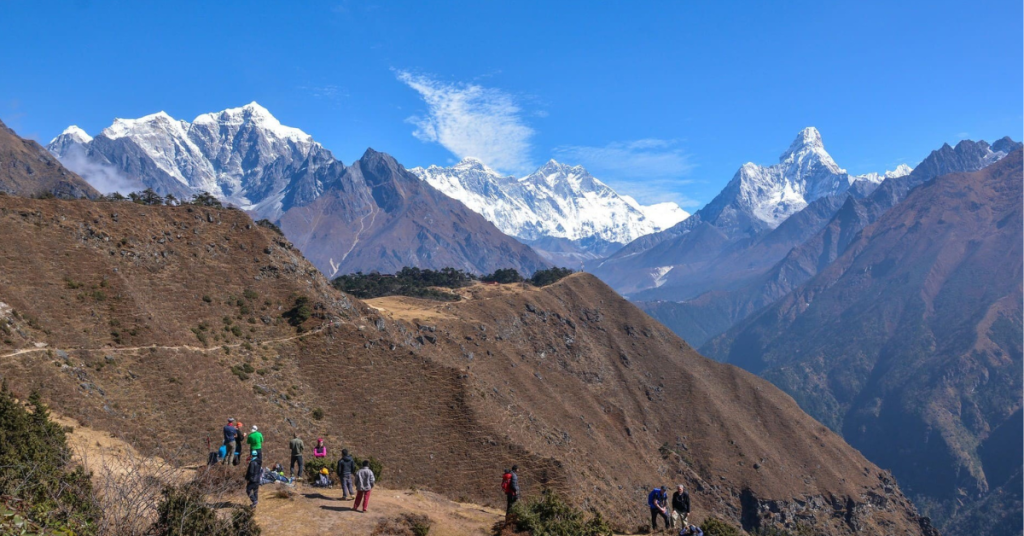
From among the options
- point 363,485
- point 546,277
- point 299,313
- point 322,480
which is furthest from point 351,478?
point 546,277

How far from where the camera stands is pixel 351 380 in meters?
61.5

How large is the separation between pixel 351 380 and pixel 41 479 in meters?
45.9

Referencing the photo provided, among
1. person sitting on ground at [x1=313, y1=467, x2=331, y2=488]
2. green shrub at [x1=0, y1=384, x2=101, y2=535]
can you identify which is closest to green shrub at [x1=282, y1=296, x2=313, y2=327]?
green shrub at [x1=0, y1=384, x2=101, y2=535]

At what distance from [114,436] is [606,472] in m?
53.6

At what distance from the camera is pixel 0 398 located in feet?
82.9

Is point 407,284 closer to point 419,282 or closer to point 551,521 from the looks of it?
point 419,282

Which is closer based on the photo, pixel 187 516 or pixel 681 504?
pixel 187 516

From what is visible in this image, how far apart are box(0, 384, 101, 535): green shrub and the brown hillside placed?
4.52 meters

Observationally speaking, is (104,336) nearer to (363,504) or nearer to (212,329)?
(212,329)

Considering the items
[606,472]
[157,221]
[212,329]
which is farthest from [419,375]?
[157,221]

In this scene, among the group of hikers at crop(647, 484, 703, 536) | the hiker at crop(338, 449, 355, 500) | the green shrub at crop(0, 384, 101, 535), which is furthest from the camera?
the group of hikers at crop(647, 484, 703, 536)

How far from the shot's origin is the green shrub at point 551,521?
23422 millimetres

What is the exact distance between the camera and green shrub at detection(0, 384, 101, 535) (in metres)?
13.2

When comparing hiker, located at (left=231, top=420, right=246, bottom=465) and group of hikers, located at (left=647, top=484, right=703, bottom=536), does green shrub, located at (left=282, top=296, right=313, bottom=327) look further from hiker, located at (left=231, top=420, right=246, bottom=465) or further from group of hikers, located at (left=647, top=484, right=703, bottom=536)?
group of hikers, located at (left=647, top=484, right=703, bottom=536)
